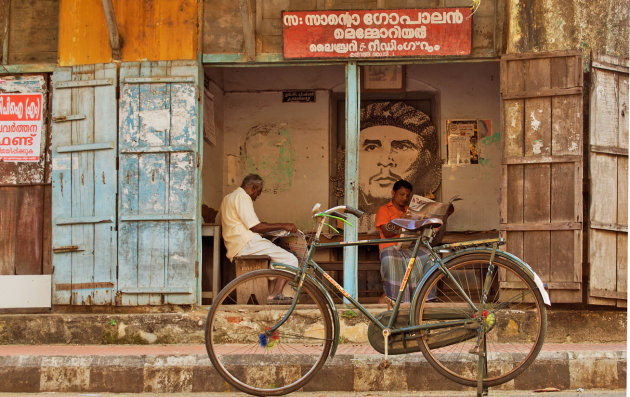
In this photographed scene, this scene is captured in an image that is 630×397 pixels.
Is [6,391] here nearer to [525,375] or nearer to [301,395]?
[301,395]

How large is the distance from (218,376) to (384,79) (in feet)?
15.3

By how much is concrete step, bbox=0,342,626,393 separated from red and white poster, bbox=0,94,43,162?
2.17 m

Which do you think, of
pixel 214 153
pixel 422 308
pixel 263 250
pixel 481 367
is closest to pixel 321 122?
pixel 214 153

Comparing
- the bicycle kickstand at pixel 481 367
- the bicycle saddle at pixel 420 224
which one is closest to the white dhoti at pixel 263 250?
the bicycle saddle at pixel 420 224

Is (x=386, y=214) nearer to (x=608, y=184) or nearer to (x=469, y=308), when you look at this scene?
(x=608, y=184)

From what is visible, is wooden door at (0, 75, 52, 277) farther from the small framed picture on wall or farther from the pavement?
the small framed picture on wall

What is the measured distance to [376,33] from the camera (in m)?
7.13

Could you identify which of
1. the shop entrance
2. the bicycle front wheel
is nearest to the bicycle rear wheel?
the bicycle front wheel

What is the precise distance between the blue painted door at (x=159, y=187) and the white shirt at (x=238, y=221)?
84 centimetres

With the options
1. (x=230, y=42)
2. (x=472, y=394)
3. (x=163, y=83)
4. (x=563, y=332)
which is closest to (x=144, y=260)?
(x=163, y=83)

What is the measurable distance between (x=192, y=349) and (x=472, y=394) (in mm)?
2394

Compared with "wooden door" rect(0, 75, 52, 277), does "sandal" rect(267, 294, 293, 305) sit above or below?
below

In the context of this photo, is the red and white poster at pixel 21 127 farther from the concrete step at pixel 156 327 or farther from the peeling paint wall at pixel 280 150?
the peeling paint wall at pixel 280 150

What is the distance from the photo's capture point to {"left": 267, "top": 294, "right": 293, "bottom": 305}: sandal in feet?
17.8
